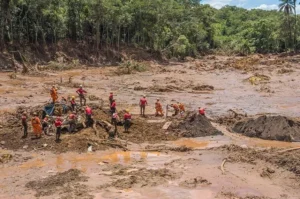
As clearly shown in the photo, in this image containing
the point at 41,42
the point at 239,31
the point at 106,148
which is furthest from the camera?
the point at 239,31

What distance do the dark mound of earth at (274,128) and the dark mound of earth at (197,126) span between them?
167 cm

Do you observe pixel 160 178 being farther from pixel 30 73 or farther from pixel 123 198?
pixel 30 73

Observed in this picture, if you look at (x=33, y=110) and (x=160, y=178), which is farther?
(x=33, y=110)

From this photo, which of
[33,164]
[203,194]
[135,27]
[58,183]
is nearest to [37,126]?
[33,164]

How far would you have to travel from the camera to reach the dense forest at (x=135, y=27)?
5275 cm

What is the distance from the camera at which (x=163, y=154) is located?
18.4 meters

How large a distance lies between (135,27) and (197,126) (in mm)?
45883

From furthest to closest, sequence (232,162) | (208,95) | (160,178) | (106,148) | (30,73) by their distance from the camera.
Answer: (30,73), (208,95), (106,148), (232,162), (160,178)

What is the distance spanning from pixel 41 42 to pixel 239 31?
2282 inches

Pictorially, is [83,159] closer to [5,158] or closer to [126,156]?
[126,156]

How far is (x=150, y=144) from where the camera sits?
782 inches

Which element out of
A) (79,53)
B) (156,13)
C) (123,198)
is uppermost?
(156,13)

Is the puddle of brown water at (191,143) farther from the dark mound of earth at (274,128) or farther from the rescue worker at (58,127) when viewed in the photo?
the rescue worker at (58,127)

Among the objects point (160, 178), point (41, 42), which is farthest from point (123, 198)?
point (41, 42)
